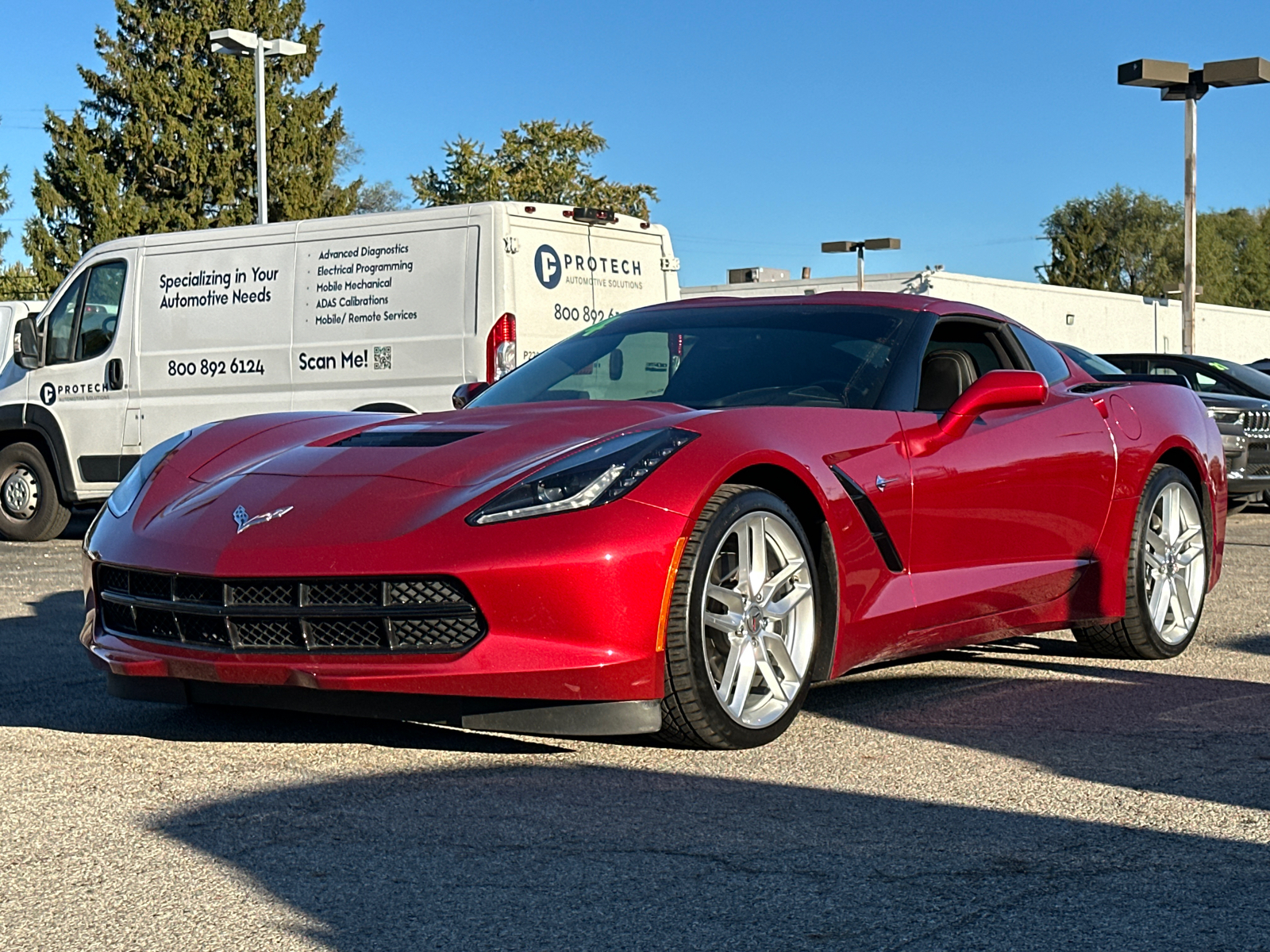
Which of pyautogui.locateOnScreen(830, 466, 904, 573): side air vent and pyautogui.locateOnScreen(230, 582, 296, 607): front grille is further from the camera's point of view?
pyautogui.locateOnScreen(830, 466, 904, 573): side air vent

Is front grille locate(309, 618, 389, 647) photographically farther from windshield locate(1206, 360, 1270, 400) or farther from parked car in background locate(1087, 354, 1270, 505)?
windshield locate(1206, 360, 1270, 400)

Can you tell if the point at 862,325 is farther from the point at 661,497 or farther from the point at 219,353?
the point at 219,353

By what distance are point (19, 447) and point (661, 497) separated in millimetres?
10297

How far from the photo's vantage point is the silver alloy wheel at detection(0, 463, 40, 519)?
13.2 m

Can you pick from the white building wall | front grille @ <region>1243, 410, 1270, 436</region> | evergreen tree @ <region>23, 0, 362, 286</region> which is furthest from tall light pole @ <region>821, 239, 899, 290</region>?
front grille @ <region>1243, 410, 1270, 436</region>

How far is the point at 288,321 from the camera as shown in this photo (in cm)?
1188

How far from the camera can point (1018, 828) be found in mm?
3619

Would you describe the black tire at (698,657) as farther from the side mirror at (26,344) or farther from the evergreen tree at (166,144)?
the evergreen tree at (166,144)

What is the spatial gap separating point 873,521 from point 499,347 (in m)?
6.33

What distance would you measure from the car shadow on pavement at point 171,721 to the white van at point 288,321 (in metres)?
5.34

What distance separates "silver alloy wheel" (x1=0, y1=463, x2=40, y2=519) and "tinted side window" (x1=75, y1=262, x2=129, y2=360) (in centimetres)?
112

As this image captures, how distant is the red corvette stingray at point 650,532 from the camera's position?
4.11m

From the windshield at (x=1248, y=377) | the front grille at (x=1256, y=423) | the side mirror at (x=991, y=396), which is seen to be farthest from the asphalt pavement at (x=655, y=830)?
the windshield at (x=1248, y=377)

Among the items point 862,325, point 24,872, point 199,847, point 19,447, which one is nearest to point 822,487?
point 862,325
